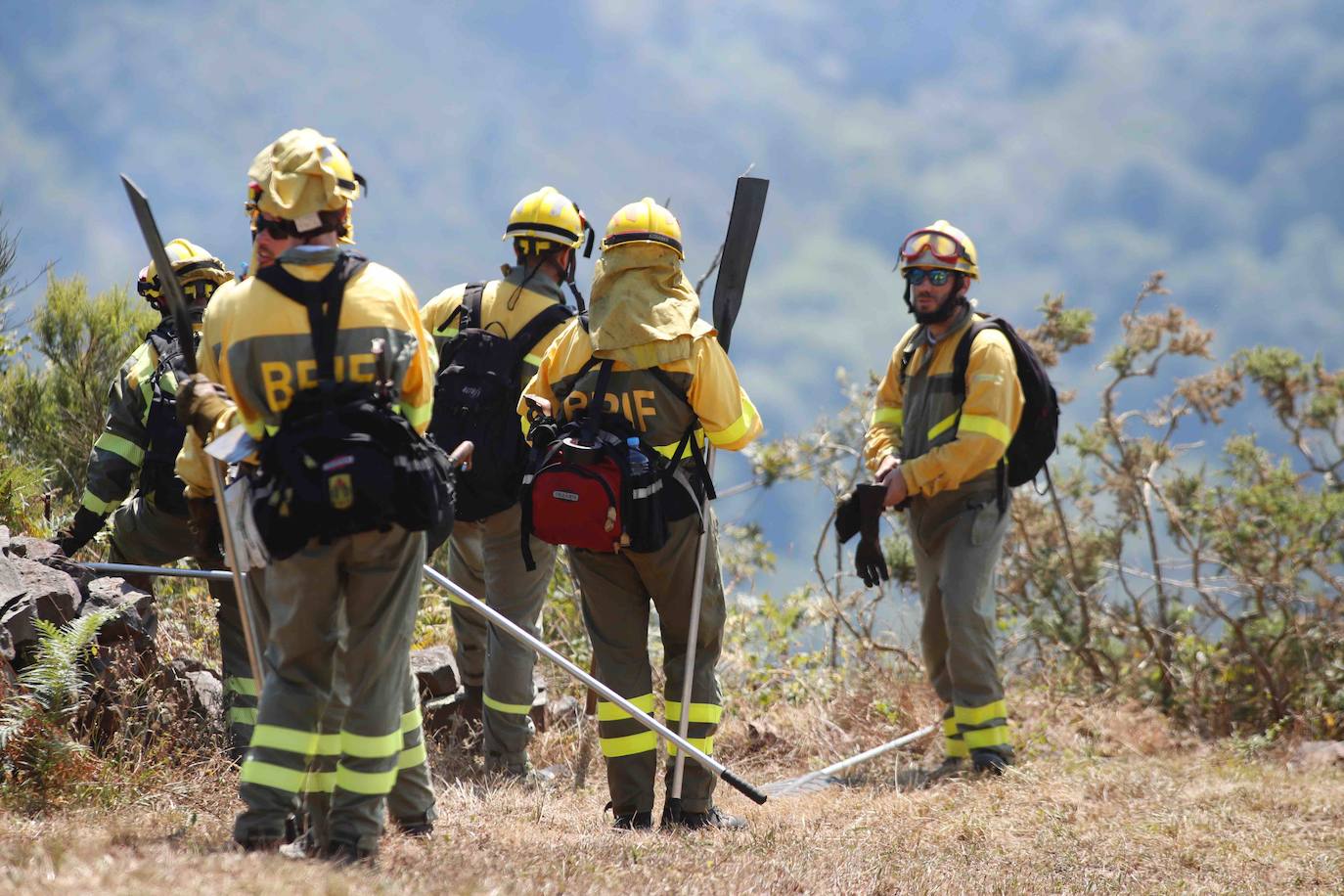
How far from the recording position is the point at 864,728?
8.34m

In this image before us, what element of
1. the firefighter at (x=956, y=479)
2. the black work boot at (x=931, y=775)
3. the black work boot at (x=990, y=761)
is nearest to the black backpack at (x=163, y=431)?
the firefighter at (x=956, y=479)

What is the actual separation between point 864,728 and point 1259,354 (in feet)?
16.5

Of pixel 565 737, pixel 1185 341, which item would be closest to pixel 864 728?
pixel 565 737

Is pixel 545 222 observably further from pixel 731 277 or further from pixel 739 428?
pixel 739 428

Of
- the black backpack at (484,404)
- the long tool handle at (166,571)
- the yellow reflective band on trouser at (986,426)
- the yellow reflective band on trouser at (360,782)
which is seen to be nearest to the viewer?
the yellow reflective band on trouser at (360,782)

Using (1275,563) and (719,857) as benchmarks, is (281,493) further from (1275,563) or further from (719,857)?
(1275,563)

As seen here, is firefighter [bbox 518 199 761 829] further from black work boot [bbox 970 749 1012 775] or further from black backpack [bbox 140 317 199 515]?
black work boot [bbox 970 749 1012 775]

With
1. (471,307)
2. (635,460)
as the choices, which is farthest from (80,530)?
(635,460)

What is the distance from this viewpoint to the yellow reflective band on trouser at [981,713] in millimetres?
7273

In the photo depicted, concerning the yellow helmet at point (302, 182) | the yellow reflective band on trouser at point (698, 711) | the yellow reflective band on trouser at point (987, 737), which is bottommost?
the yellow reflective band on trouser at point (987, 737)

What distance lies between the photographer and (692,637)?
563 centimetres

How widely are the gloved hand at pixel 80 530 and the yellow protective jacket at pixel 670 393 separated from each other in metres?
2.50

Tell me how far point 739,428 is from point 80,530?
129 inches

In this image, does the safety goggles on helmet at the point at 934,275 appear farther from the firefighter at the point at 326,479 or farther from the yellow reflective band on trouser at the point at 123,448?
the yellow reflective band on trouser at the point at 123,448
